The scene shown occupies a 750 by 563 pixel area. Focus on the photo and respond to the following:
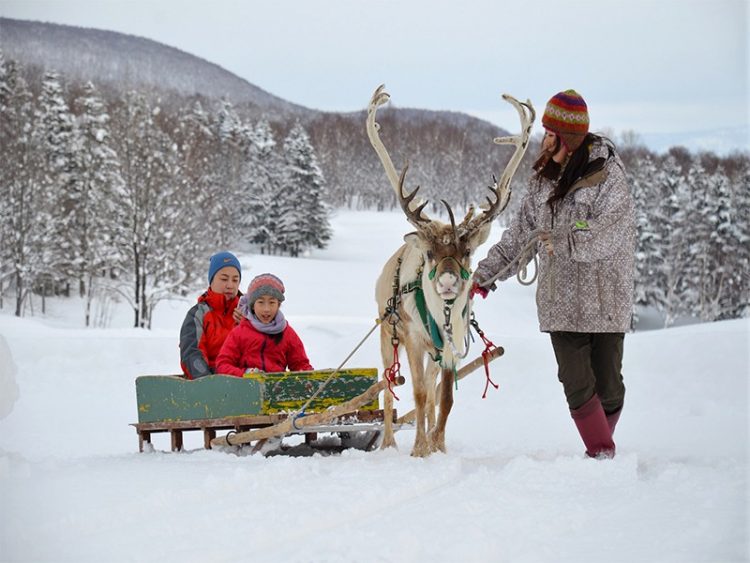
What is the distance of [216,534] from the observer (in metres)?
3.75

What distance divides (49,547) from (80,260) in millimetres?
39632

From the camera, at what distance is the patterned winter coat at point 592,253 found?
5.41 meters

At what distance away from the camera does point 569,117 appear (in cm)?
553

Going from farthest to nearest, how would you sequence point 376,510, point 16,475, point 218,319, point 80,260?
1. point 80,260
2. point 218,319
3. point 16,475
4. point 376,510

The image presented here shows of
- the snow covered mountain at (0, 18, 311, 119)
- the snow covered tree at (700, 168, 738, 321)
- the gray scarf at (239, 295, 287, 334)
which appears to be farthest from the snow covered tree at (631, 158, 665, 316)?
the snow covered mountain at (0, 18, 311, 119)

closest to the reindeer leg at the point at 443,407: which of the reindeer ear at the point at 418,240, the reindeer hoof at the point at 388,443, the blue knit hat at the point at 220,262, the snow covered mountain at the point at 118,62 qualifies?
the reindeer hoof at the point at 388,443

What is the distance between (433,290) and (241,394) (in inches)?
70.1

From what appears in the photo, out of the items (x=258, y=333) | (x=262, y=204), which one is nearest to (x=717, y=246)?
(x=262, y=204)

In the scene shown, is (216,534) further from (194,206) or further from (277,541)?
(194,206)

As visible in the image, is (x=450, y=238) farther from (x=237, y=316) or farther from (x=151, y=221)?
(x=151, y=221)

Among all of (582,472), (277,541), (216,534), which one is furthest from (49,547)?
(582,472)

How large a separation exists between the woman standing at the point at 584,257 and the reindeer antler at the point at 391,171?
0.81m

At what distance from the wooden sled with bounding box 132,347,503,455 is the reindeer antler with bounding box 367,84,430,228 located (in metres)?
1.19

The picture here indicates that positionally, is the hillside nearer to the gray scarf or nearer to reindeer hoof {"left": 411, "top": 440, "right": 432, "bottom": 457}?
the gray scarf
